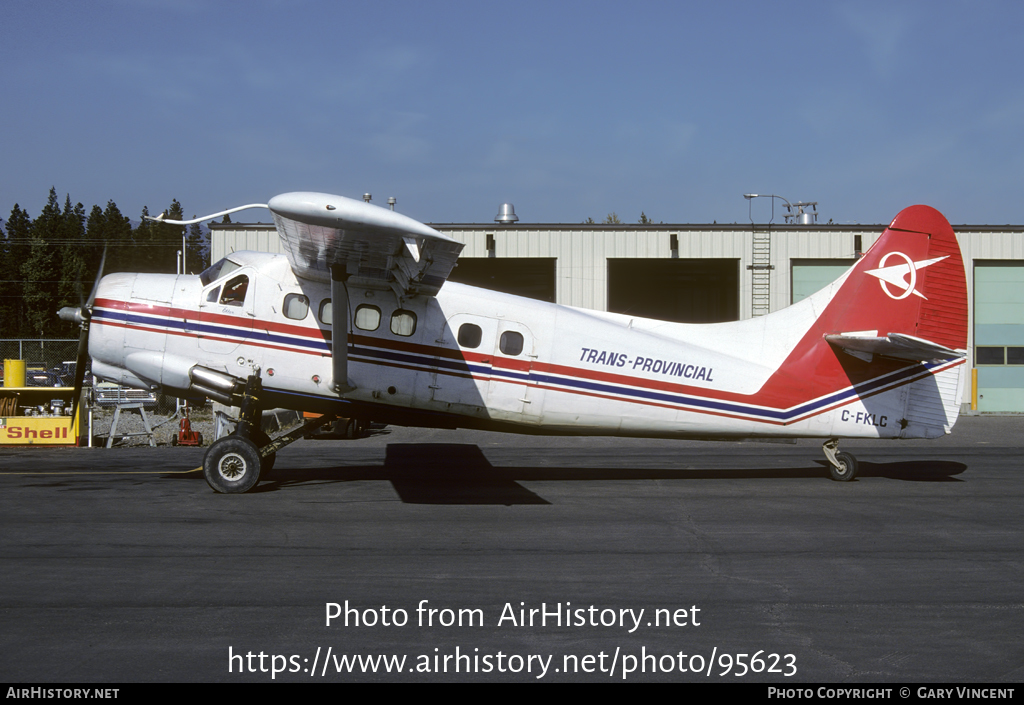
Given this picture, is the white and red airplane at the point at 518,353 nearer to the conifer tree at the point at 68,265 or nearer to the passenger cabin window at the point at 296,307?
the passenger cabin window at the point at 296,307

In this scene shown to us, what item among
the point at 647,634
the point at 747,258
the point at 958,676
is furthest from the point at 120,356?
the point at 747,258

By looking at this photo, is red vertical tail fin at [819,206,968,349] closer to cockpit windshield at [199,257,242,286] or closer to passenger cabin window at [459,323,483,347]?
passenger cabin window at [459,323,483,347]

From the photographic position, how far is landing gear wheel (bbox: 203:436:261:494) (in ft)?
35.4

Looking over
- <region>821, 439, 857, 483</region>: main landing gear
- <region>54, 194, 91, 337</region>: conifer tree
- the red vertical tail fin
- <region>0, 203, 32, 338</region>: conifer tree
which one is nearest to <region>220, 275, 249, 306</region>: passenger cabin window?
the red vertical tail fin

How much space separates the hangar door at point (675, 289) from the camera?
3666cm

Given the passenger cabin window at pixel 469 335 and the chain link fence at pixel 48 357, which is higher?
the passenger cabin window at pixel 469 335

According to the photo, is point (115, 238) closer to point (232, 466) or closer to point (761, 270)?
point (761, 270)

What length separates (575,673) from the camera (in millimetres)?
4879

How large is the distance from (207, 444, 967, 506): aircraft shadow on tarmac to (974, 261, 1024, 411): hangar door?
18396 mm

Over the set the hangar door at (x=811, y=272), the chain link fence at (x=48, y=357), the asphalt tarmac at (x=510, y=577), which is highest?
the hangar door at (x=811, y=272)

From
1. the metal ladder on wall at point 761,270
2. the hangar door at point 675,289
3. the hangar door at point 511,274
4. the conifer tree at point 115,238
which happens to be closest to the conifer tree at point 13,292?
the conifer tree at point 115,238

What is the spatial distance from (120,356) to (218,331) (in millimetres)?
1364

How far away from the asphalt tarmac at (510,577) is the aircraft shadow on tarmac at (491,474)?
4.2 inches
